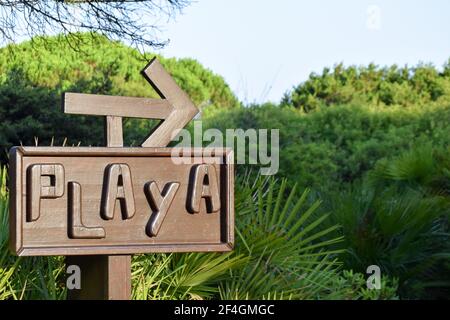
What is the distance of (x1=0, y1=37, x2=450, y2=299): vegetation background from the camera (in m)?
5.71

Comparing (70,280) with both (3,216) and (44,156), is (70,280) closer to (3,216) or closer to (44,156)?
(3,216)

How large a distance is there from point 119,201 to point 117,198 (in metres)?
0.03

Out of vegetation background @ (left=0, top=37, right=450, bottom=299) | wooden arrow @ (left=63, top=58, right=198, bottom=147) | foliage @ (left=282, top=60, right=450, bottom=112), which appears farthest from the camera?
foliage @ (left=282, top=60, right=450, bottom=112)

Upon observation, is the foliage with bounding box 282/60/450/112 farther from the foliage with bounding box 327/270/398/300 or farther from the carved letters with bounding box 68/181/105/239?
the carved letters with bounding box 68/181/105/239

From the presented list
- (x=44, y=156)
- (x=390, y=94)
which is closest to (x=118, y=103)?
(x=44, y=156)

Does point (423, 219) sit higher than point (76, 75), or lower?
lower

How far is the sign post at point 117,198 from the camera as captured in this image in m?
4.60

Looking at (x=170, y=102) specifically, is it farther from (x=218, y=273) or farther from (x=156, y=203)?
(x=218, y=273)

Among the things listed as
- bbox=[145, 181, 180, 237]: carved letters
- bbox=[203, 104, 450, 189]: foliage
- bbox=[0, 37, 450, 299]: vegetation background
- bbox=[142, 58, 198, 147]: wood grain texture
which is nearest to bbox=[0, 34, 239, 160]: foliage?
bbox=[0, 37, 450, 299]: vegetation background

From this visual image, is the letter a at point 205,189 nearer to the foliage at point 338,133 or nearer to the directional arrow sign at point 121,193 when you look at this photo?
the directional arrow sign at point 121,193

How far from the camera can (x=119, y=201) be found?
15.6 ft

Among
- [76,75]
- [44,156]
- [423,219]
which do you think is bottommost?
[423,219]

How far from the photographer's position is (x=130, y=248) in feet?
15.6

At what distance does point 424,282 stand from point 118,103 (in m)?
3.88
